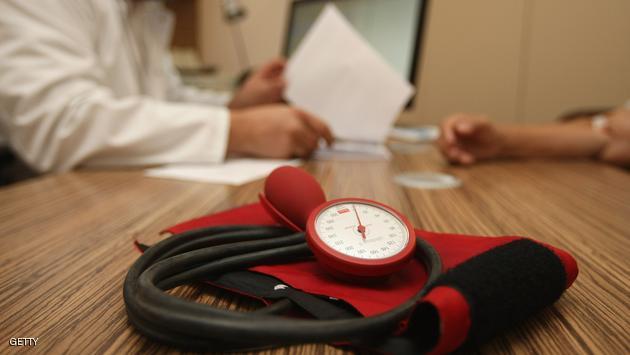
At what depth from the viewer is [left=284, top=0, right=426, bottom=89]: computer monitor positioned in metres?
1.09

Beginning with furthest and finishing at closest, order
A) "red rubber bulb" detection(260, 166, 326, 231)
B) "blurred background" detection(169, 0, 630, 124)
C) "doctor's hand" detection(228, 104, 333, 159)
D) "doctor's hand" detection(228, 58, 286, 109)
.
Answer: "blurred background" detection(169, 0, 630, 124) → "doctor's hand" detection(228, 58, 286, 109) → "doctor's hand" detection(228, 104, 333, 159) → "red rubber bulb" detection(260, 166, 326, 231)

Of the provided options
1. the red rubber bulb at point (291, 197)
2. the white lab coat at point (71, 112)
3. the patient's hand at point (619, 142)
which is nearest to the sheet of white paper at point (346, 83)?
the white lab coat at point (71, 112)

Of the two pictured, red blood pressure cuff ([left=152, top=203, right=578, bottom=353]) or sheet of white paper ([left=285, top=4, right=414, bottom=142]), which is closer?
red blood pressure cuff ([left=152, top=203, right=578, bottom=353])

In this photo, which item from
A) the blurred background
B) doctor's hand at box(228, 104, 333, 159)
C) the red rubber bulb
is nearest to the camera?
the red rubber bulb

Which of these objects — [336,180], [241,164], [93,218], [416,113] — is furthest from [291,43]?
[93,218]

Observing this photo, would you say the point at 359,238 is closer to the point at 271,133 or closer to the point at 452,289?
the point at 452,289

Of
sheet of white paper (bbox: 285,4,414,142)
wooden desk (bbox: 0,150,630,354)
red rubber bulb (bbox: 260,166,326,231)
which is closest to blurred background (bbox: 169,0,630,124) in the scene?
sheet of white paper (bbox: 285,4,414,142)

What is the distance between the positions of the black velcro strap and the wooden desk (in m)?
0.02

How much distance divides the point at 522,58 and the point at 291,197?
1.43m

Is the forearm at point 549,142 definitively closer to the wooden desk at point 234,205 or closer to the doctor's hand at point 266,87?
the wooden desk at point 234,205

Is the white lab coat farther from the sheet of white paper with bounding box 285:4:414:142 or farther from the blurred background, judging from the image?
the blurred background

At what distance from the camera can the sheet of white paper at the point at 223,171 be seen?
610mm

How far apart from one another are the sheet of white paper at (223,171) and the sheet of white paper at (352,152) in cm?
11

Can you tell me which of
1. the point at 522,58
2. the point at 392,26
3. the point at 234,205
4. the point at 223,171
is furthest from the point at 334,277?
the point at 522,58
